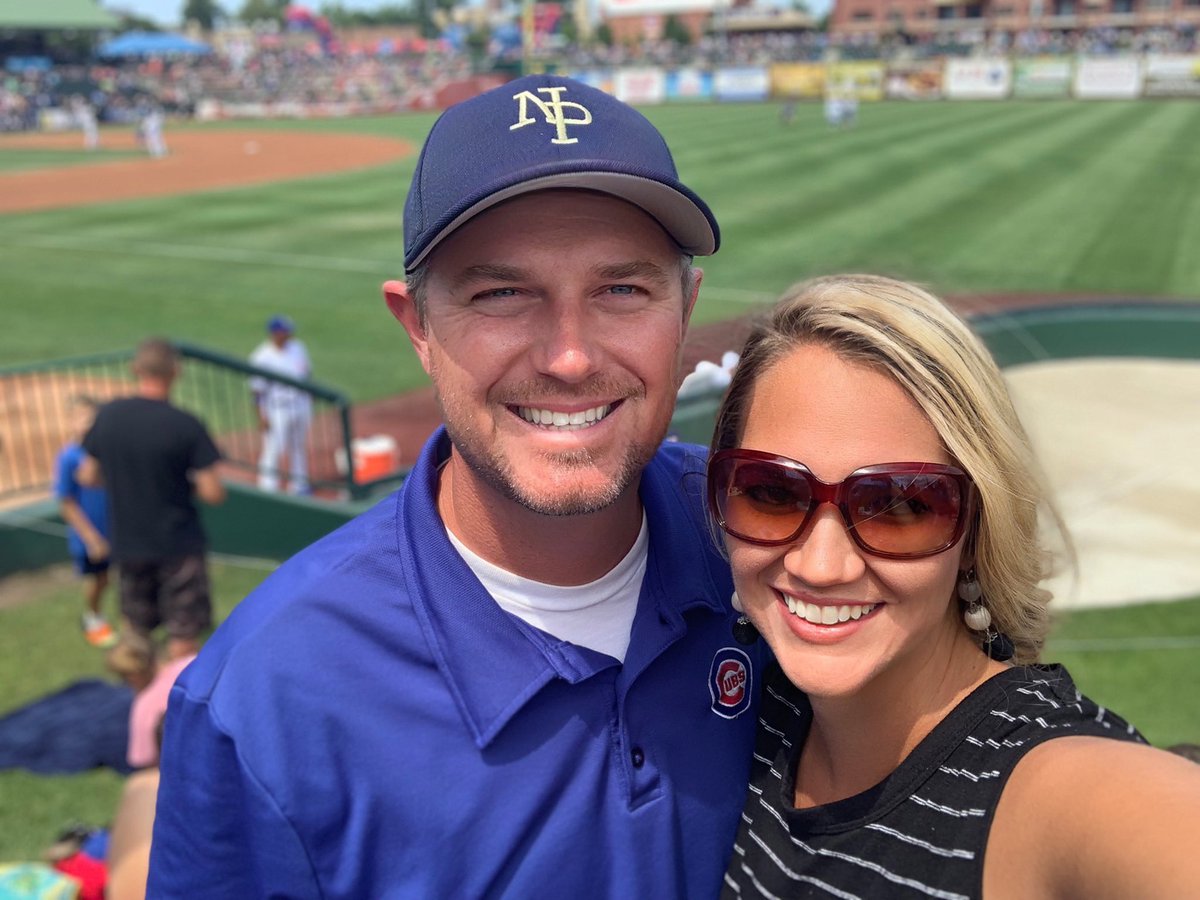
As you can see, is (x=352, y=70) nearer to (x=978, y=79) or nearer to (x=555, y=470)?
(x=978, y=79)

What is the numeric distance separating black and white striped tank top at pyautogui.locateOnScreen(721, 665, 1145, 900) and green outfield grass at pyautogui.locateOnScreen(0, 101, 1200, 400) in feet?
26.1

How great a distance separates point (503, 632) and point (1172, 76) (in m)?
45.0

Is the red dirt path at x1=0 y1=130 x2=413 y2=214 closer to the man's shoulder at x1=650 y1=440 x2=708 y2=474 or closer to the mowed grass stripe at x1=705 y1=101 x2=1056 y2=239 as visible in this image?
the mowed grass stripe at x1=705 y1=101 x2=1056 y2=239

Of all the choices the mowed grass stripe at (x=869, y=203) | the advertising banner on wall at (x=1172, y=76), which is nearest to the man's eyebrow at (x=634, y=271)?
the mowed grass stripe at (x=869, y=203)

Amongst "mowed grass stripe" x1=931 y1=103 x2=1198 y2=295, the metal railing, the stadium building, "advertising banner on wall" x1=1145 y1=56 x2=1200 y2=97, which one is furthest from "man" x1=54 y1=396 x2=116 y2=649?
the stadium building

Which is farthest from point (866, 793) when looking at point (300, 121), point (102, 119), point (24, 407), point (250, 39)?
point (250, 39)

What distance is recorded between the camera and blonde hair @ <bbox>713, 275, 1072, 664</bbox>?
1761 mm

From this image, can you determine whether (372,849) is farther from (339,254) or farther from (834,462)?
(339,254)

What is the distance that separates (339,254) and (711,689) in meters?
16.8

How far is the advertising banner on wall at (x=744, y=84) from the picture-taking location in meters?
47.9

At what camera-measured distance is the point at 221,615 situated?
22.0 feet

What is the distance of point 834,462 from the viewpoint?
5.80 ft

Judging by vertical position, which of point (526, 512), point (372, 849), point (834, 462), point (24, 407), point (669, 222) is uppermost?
point (669, 222)

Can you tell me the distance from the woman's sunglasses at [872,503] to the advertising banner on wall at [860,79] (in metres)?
45.2
